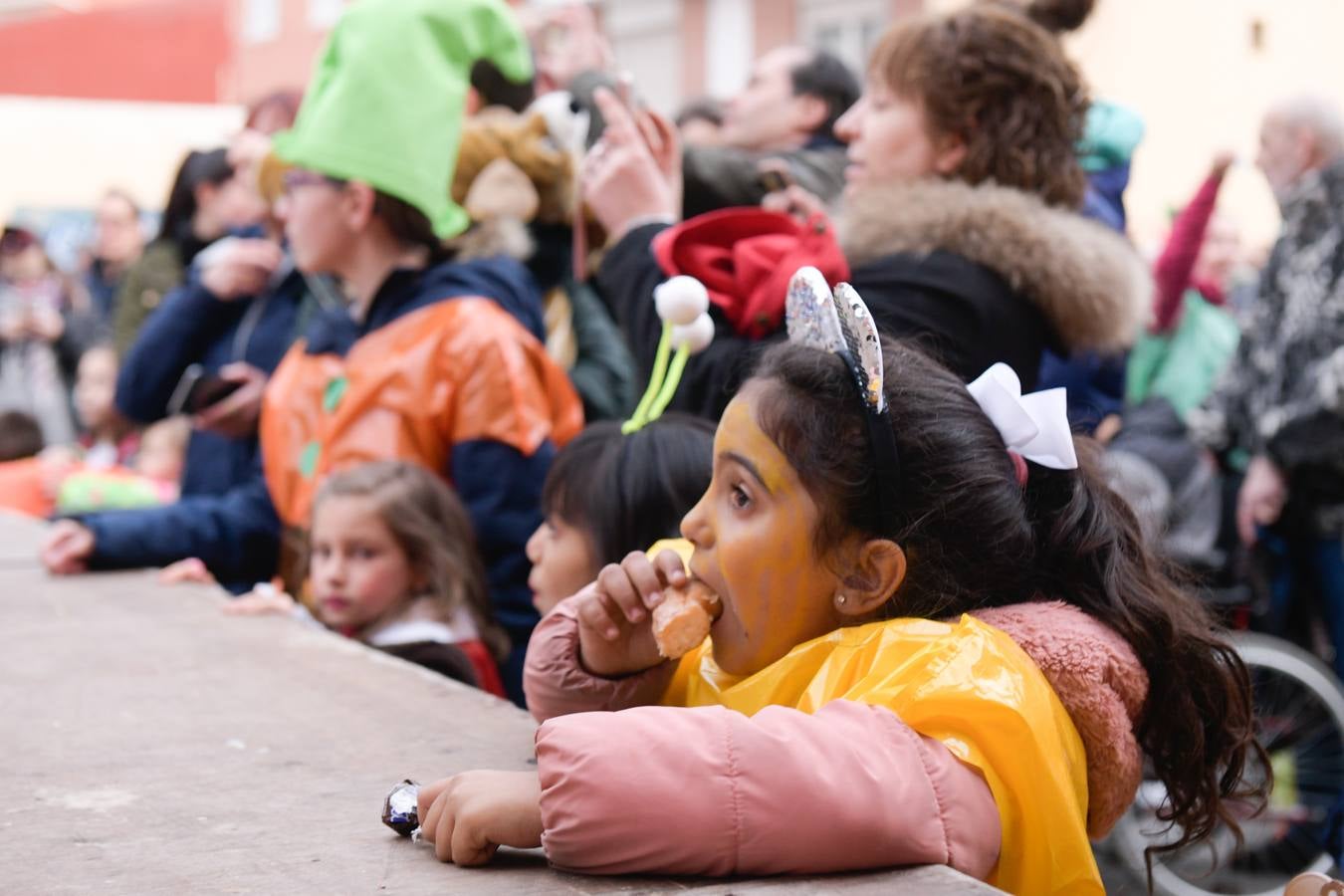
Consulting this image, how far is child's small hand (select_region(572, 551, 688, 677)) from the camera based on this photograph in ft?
5.59

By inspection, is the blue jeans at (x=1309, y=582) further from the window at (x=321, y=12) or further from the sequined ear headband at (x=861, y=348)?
the window at (x=321, y=12)

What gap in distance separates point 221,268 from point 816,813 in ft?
11.0

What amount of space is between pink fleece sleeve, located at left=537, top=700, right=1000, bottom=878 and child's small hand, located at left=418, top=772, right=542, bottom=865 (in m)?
0.07

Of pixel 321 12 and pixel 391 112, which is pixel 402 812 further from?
pixel 321 12

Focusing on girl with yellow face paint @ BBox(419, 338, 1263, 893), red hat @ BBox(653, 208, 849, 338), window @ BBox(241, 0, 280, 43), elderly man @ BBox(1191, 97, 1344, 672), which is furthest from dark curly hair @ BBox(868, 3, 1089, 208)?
window @ BBox(241, 0, 280, 43)

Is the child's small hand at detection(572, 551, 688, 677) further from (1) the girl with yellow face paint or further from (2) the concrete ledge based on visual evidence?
(2) the concrete ledge

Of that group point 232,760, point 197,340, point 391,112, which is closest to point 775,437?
point 232,760

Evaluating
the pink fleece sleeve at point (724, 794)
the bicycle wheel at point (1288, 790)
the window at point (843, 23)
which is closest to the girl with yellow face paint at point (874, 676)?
the pink fleece sleeve at point (724, 794)

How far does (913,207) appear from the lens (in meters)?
2.44

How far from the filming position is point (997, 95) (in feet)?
8.40

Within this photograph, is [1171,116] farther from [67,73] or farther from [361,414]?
[67,73]

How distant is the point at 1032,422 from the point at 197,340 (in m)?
3.28

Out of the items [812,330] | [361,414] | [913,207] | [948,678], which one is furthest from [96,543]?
[948,678]

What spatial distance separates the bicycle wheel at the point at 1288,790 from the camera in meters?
4.19
